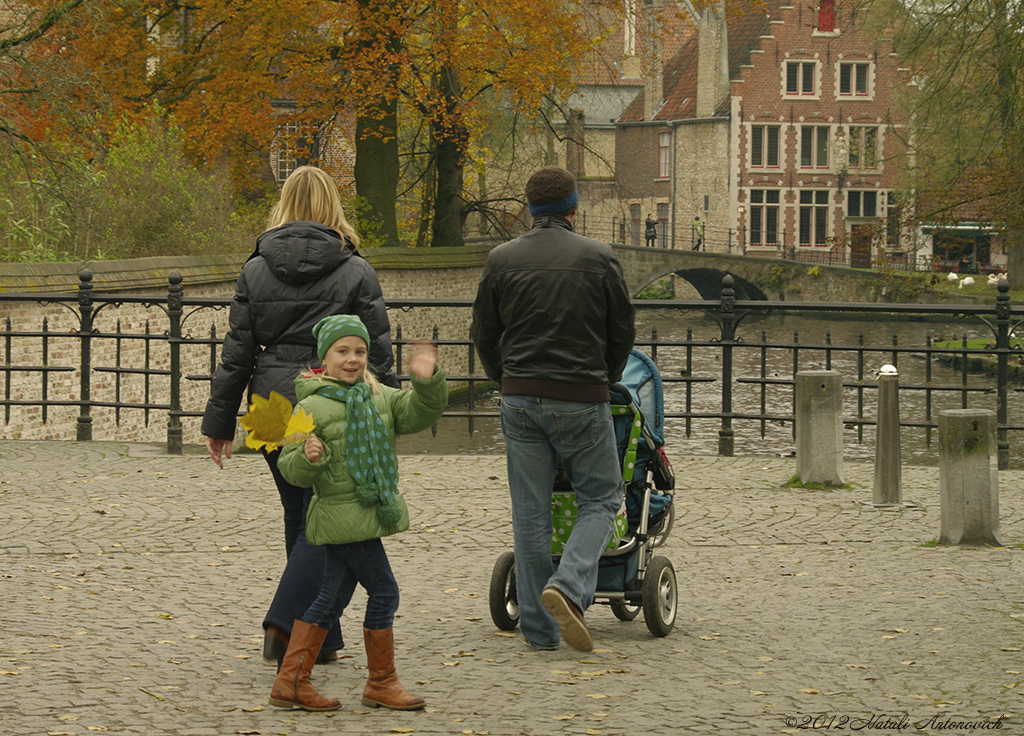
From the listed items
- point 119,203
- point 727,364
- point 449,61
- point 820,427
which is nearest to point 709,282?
point 449,61

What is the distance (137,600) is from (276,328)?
6.28 ft

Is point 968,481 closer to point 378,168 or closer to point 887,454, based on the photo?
point 887,454

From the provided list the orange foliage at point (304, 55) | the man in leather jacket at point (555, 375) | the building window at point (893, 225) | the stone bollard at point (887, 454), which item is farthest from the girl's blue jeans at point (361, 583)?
the building window at point (893, 225)

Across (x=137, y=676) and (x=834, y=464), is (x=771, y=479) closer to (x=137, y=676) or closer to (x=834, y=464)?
(x=834, y=464)

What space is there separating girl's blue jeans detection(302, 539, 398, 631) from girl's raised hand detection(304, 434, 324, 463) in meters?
0.37

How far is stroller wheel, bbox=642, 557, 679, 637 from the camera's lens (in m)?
5.24

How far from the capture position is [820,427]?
914 cm

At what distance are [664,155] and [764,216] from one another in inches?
335

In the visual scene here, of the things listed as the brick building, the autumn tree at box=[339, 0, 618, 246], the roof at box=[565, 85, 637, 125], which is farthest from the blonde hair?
the roof at box=[565, 85, 637, 125]

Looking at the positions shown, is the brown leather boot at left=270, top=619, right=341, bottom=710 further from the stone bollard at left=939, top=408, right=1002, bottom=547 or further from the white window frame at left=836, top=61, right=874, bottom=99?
the white window frame at left=836, top=61, right=874, bottom=99

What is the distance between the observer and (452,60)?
22.5 metres

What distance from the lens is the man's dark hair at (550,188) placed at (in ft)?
16.9

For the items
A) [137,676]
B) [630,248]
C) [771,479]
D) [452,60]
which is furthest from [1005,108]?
[630,248]

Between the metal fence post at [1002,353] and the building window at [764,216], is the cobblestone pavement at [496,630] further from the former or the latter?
the building window at [764,216]
